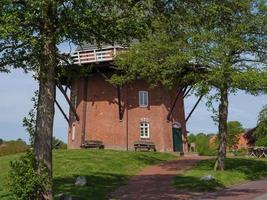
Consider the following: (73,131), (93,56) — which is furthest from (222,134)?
(73,131)

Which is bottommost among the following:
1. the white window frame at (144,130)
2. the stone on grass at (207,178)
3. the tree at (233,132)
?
the stone on grass at (207,178)

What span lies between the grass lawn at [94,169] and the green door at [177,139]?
20.9ft

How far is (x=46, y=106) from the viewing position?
16.3 m

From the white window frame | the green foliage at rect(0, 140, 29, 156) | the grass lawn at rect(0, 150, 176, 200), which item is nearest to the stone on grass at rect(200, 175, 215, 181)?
the grass lawn at rect(0, 150, 176, 200)

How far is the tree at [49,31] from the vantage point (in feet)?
48.1

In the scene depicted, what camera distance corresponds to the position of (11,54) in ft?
54.3

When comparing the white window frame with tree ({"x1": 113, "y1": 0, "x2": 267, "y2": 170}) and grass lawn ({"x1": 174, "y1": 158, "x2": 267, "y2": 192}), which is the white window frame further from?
tree ({"x1": 113, "y1": 0, "x2": 267, "y2": 170})

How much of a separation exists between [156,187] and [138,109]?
83.8ft

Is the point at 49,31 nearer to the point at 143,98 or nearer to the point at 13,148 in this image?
the point at 143,98

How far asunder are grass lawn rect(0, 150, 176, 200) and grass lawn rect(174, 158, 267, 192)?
11.4ft

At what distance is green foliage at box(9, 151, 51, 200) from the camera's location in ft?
50.5

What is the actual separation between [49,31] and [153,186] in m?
12.1

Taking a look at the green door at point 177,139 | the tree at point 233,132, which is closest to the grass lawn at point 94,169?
the green door at point 177,139

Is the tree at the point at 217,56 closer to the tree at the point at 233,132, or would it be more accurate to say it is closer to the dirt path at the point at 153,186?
the dirt path at the point at 153,186
